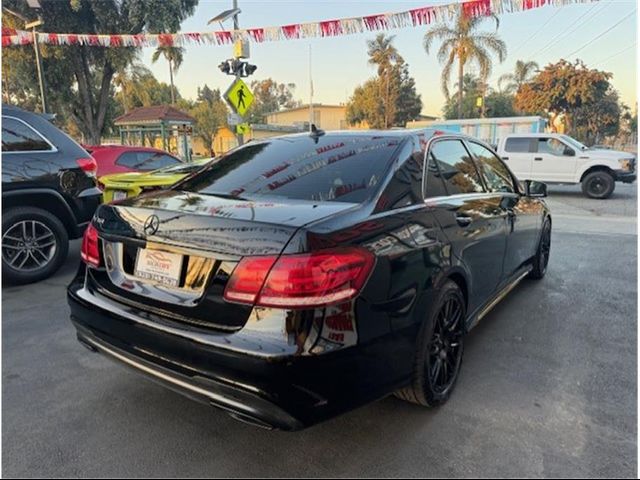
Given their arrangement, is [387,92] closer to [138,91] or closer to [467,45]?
[467,45]

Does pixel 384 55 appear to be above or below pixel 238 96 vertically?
above

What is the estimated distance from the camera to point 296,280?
1.92 metres

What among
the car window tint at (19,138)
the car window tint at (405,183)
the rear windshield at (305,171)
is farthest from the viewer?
the car window tint at (19,138)

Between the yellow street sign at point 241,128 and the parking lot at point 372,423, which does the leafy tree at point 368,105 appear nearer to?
the yellow street sign at point 241,128

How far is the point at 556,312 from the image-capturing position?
4277mm

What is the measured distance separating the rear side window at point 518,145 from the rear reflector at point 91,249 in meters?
14.0

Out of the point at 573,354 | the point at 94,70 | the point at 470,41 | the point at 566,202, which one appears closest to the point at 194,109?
the point at 94,70

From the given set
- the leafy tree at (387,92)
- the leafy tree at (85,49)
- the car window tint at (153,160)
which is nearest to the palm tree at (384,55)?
the leafy tree at (387,92)

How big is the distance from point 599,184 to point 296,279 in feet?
46.4

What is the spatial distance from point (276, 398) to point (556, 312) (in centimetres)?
330

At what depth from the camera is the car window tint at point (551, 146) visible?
1384 centimetres

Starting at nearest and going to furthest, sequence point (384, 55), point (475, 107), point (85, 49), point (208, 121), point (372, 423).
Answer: point (372, 423), point (85, 49), point (384, 55), point (475, 107), point (208, 121)

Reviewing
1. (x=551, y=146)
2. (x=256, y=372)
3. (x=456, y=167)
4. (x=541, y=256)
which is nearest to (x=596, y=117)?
(x=551, y=146)

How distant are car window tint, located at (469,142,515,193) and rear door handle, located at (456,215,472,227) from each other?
0.84 m
